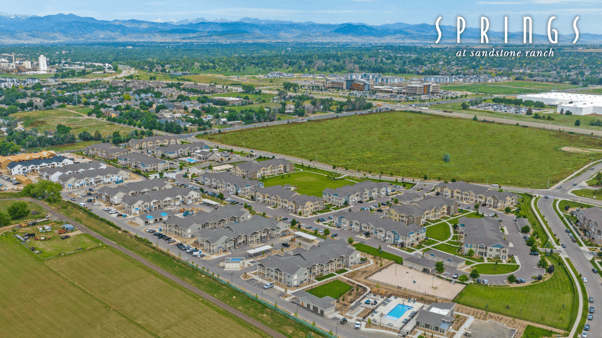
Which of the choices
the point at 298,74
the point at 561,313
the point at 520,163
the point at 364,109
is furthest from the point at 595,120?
the point at 298,74

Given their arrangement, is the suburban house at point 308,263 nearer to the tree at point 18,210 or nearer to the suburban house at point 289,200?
the suburban house at point 289,200

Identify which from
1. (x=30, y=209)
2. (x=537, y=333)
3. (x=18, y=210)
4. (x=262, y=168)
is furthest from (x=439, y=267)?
(x=30, y=209)

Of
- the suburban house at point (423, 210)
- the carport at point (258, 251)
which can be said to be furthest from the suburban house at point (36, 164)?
the suburban house at point (423, 210)

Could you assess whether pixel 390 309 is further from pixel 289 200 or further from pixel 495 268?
pixel 289 200

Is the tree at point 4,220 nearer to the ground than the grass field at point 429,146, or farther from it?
nearer to the ground

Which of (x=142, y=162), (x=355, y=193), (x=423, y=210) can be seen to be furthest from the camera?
(x=142, y=162)

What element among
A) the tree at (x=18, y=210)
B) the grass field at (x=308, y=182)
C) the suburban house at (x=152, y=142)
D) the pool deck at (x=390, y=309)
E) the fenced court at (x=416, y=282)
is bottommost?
the fenced court at (x=416, y=282)
